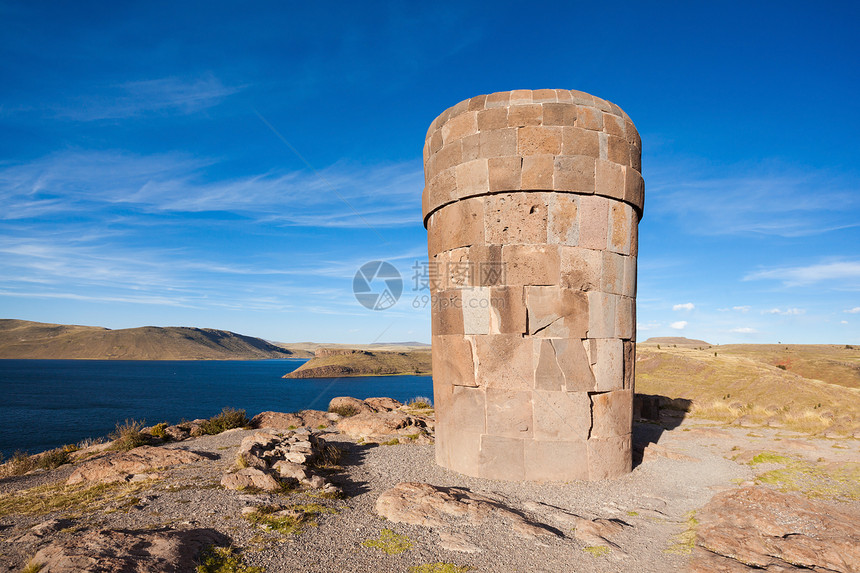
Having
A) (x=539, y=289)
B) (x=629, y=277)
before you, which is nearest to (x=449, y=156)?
(x=539, y=289)

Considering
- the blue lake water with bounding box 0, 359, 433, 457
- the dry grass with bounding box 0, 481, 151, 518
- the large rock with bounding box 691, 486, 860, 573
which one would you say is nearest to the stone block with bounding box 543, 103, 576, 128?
the large rock with bounding box 691, 486, 860, 573

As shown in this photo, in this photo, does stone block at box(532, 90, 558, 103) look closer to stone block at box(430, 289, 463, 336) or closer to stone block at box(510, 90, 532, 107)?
stone block at box(510, 90, 532, 107)

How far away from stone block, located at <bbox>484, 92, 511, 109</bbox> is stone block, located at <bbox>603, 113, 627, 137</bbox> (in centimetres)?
173

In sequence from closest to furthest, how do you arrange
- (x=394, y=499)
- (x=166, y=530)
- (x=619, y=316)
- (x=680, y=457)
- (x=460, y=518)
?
(x=166, y=530)
(x=460, y=518)
(x=394, y=499)
(x=619, y=316)
(x=680, y=457)

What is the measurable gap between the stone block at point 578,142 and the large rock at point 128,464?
8.72 m

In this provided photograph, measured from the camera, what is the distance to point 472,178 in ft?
25.7

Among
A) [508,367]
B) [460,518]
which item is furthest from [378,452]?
[460,518]

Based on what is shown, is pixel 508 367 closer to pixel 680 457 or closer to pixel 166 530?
pixel 680 457

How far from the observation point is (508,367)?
24.7ft

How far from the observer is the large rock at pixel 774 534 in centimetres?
443

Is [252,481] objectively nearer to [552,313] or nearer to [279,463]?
[279,463]

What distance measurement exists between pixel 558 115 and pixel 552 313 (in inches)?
132

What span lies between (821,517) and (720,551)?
6.33 ft

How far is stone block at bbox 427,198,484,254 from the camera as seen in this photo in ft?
25.6
